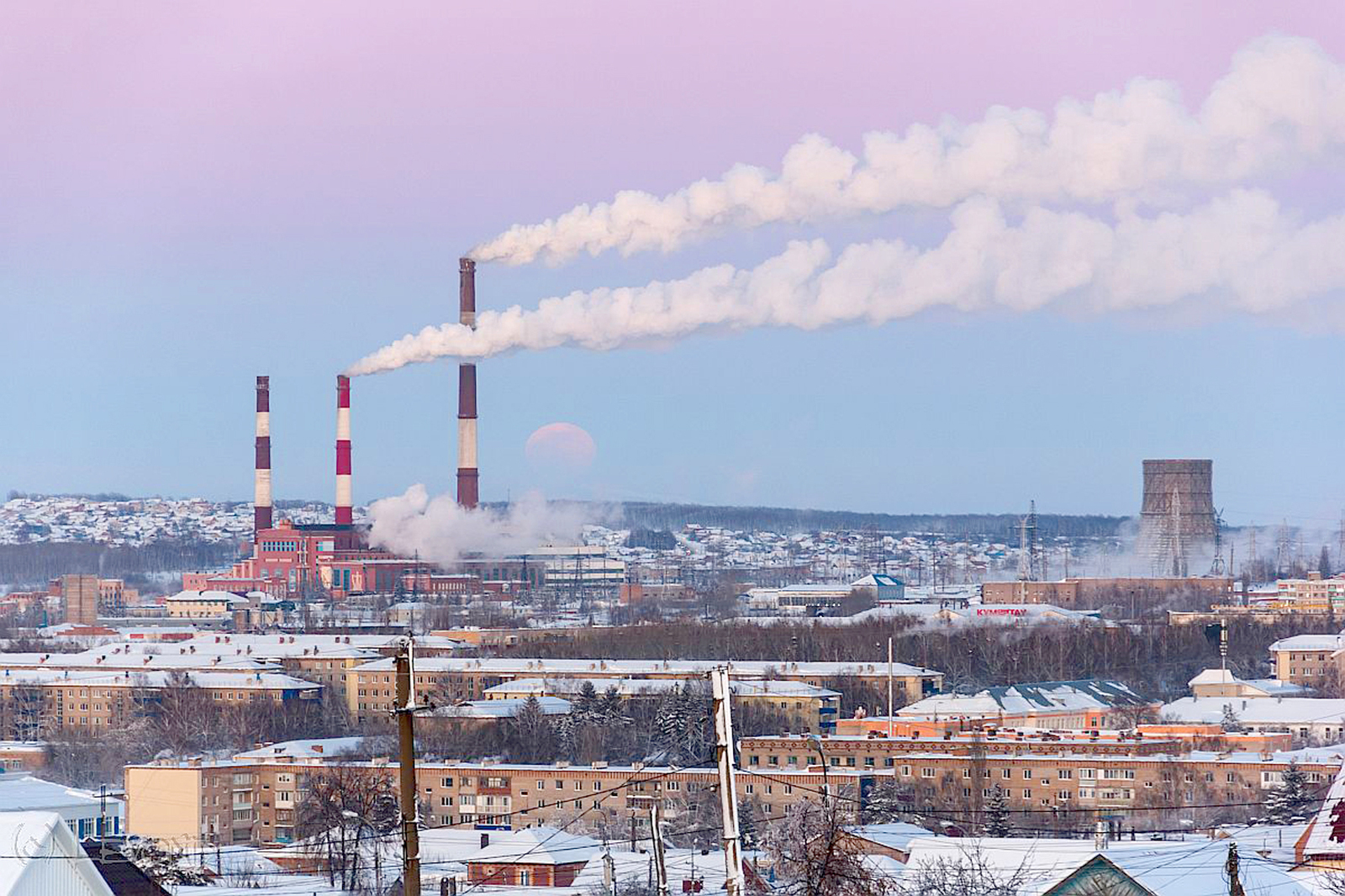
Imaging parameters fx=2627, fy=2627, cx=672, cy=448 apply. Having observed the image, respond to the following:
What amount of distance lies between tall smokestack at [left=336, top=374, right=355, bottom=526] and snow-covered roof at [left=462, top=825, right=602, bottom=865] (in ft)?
113

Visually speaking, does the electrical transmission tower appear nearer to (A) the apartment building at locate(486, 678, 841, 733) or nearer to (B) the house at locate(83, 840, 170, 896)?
(A) the apartment building at locate(486, 678, 841, 733)

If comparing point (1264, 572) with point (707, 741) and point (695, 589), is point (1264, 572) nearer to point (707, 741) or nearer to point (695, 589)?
point (695, 589)

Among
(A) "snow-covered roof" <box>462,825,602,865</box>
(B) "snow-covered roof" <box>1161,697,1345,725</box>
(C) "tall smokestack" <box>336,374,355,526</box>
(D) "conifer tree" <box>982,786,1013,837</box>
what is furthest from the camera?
(C) "tall smokestack" <box>336,374,355,526</box>

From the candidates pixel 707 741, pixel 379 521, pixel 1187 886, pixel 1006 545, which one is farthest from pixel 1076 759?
pixel 1006 545

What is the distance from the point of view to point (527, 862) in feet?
67.8

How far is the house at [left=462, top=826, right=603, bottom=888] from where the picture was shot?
20.4 m

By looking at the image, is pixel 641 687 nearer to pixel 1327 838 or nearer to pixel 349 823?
pixel 349 823

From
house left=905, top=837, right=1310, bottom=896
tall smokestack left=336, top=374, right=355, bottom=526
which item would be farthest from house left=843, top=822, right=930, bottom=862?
tall smokestack left=336, top=374, right=355, bottom=526

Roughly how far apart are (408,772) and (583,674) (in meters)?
32.0

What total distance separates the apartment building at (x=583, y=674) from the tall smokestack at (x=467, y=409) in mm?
10465

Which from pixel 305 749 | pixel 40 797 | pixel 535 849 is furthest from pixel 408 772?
pixel 305 749

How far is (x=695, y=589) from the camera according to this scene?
2785 inches

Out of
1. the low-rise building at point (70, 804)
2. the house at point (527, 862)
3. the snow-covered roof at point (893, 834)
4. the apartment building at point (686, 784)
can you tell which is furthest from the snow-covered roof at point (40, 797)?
the snow-covered roof at point (893, 834)

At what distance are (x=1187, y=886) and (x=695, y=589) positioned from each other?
178 ft
